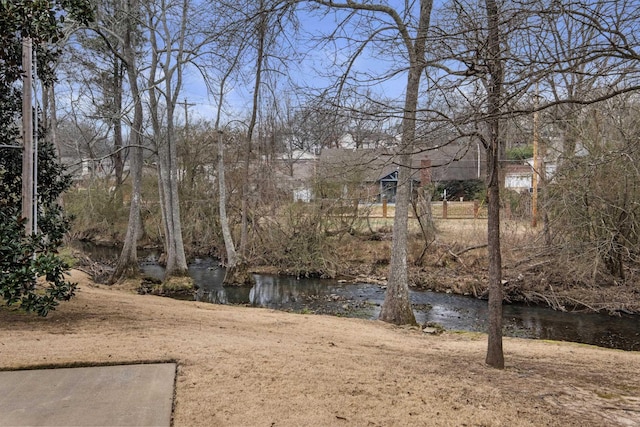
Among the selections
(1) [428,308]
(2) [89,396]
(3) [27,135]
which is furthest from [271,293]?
(2) [89,396]

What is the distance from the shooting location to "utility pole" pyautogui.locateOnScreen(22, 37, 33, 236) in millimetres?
6611

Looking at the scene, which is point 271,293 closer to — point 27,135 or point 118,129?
point 27,135

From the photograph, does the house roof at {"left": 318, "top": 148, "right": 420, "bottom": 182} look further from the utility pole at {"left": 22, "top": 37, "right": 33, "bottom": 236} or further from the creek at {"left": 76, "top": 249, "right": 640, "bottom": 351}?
the creek at {"left": 76, "top": 249, "right": 640, "bottom": 351}

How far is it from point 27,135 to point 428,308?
11.9 meters

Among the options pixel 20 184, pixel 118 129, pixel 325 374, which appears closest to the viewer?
pixel 325 374

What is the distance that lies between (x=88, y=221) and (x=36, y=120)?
Answer: 905 inches

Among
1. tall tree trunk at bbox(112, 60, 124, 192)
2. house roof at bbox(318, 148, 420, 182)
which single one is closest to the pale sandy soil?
house roof at bbox(318, 148, 420, 182)

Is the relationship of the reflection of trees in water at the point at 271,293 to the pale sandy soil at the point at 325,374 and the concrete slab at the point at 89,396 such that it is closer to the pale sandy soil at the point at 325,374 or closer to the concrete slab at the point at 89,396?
the pale sandy soil at the point at 325,374

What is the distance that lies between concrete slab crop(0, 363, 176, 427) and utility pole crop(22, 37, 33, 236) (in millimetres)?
3130

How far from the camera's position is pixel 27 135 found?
6.70 meters

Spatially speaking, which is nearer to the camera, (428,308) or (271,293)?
(428,308)

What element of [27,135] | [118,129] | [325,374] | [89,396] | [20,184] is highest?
[118,129]

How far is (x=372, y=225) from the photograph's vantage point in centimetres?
2414

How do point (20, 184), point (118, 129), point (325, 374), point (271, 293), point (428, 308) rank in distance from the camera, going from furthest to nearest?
point (118, 129), point (271, 293), point (428, 308), point (20, 184), point (325, 374)
